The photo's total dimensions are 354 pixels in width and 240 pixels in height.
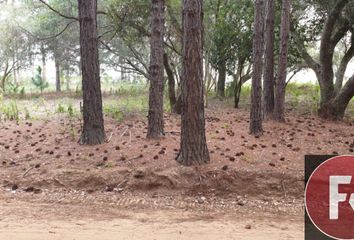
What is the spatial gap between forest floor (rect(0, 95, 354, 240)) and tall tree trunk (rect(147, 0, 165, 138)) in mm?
240

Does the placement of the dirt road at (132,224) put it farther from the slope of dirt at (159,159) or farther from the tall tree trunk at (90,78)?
the tall tree trunk at (90,78)

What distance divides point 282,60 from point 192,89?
128 inches

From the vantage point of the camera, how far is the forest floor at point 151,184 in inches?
→ 135

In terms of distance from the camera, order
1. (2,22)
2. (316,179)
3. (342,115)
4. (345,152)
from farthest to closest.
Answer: (2,22) < (342,115) < (345,152) < (316,179)

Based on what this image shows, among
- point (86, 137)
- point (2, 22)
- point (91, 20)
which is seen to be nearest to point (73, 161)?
point (86, 137)

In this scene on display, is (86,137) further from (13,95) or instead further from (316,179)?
(13,95)

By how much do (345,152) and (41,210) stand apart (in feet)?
13.8

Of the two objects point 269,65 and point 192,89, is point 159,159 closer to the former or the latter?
point 192,89

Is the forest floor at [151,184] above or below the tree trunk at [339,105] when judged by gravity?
below

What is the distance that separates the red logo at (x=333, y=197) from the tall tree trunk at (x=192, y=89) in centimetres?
137

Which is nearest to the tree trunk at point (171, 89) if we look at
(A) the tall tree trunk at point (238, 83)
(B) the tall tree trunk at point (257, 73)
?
(A) the tall tree trunk at point (238, 83)

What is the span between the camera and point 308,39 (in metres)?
9.55

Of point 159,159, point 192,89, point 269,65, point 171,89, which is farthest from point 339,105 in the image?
point 159,159

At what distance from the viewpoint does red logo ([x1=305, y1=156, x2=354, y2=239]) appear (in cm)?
347
